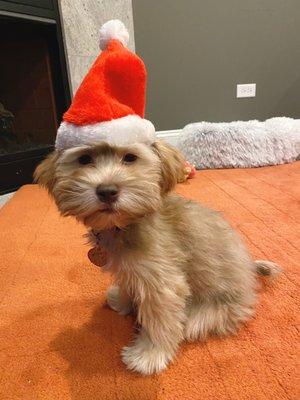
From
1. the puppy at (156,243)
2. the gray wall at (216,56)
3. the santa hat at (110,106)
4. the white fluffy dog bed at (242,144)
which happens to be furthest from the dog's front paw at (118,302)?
the gray wall at (216,56)

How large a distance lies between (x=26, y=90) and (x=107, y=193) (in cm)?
216

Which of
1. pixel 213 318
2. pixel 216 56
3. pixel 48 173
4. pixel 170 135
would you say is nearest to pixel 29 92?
pixel 170 135

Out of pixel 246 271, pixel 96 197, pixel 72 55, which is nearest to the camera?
pixel 96 197

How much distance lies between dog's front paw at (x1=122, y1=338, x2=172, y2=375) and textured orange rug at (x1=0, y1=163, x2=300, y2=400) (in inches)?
0.8

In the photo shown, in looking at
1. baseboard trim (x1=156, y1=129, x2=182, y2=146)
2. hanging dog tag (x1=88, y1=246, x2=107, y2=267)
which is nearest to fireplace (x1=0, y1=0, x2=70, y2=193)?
baseboard trim (x1=156, y1=129, x2=182, y2=146)

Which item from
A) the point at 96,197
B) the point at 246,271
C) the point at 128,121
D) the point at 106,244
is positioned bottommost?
the point at 246,271

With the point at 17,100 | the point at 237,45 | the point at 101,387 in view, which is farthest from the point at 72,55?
the point at 101,387

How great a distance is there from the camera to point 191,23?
299 cm

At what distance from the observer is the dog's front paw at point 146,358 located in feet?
2.91

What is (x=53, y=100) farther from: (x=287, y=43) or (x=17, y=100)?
(x=287, y=43)

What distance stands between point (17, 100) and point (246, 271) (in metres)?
2.20

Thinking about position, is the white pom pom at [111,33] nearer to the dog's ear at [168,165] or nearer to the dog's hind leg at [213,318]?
the dog's ear at [168,165]

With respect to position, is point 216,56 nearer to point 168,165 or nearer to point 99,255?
point 168,165

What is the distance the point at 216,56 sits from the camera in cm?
311
